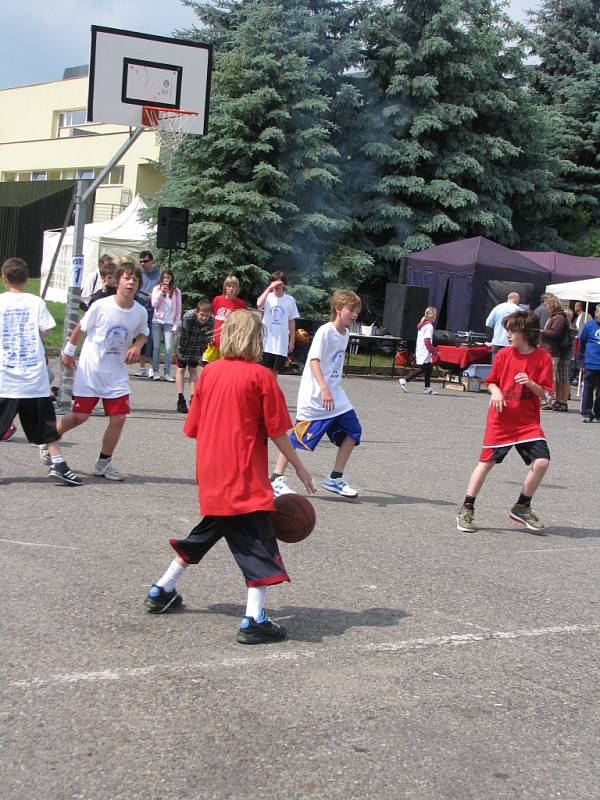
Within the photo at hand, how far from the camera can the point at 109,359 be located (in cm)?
896

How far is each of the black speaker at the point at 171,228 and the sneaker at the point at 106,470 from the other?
10886 mm

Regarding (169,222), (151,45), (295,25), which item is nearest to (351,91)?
(295,25)

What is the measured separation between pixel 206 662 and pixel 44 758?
46.7 inches

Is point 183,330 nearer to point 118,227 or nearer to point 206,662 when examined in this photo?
point 206,662

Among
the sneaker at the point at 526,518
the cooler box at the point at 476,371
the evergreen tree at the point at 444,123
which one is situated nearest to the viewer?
the sneaker at the point at 526,518

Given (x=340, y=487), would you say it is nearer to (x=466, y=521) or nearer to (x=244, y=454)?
(x=466, y=521)

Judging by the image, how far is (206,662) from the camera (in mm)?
4730

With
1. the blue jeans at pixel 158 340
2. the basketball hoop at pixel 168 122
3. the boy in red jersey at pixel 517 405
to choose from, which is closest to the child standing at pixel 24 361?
the boy in red jersey at pixel 517 405

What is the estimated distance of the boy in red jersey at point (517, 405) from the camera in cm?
802

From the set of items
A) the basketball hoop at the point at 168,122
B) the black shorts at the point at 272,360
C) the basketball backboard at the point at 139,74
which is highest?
the basketball backboard at the point at 139,74

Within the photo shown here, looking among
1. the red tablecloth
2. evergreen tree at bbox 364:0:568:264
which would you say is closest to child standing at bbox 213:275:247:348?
the red tablecloth

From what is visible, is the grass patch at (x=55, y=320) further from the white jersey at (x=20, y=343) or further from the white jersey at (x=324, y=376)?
the white jersey at (x=324, y=376)

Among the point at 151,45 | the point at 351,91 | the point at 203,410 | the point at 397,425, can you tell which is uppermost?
the point at 351,91

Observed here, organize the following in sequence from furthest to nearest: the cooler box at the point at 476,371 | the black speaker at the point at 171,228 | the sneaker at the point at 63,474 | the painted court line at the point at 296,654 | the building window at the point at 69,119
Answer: the building window at the point at 69,119, the cooler box at the point at 476,371, the black speaker at the point at 171,228, the sneaker at the point at 63,474, the painted court line at the point at 296,654
